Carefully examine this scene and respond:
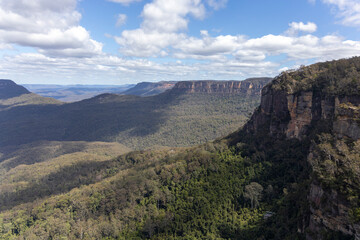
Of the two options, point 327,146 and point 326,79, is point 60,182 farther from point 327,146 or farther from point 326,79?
point 326,79

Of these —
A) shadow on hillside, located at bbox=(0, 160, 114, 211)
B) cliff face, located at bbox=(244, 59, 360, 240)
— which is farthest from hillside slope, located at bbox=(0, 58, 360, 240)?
shadow on hillside, located at bbox=(0, 160, 114, 211)

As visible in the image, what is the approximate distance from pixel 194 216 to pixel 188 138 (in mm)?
145419

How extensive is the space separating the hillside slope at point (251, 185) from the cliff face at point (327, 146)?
6.7 inches

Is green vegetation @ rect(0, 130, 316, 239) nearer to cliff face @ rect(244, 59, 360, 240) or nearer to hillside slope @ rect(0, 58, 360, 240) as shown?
hillside slope @ rect(0, 58, 360, 240)

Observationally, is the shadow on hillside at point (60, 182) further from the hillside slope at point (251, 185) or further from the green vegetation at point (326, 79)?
the green vegetation at point (326, 79)

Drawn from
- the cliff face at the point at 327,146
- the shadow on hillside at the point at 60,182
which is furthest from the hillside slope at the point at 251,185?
the shadow on hillside at the point at 60,182

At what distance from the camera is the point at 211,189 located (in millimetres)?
56500

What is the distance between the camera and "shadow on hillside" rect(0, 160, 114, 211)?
8562 cm

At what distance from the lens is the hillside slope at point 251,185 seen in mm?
32812

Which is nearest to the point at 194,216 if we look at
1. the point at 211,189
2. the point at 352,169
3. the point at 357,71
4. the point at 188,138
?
the point at 211,189

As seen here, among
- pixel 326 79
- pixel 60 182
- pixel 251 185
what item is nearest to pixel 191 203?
pixel 251 185

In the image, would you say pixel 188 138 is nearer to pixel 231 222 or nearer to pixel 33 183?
pixel 33 183

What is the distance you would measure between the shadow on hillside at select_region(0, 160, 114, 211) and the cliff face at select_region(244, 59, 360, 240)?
272 feet

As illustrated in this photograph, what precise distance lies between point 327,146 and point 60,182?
108m
